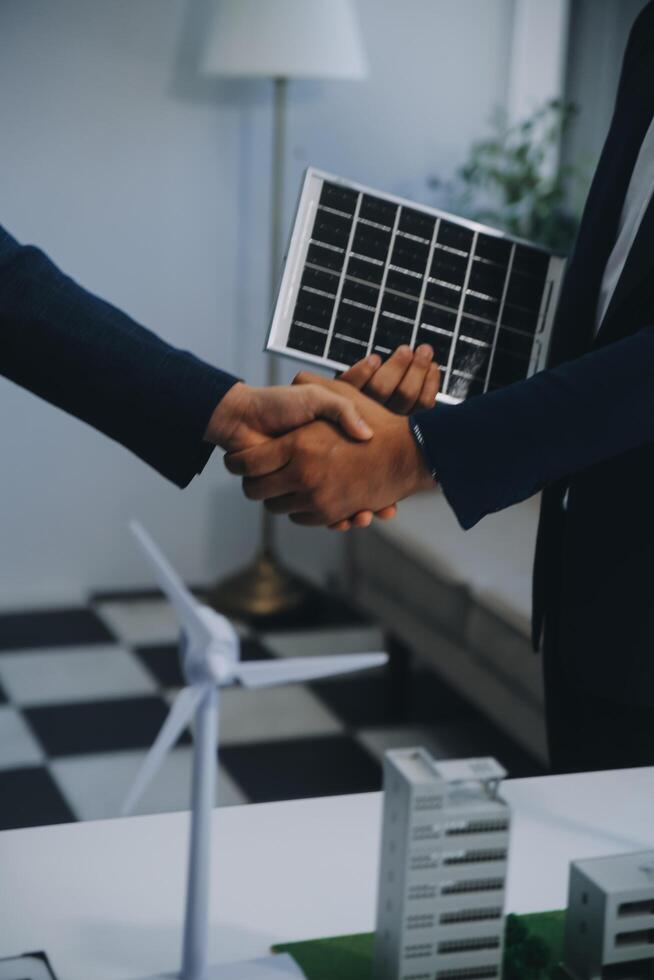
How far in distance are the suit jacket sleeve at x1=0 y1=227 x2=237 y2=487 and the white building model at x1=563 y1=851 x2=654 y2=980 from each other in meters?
0.67

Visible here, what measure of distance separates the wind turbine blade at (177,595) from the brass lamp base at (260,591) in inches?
112

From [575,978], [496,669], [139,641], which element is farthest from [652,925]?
[139,641]

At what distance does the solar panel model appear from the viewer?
1.44 m

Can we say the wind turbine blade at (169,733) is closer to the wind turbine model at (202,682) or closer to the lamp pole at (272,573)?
the wind turbine model at (202,682)

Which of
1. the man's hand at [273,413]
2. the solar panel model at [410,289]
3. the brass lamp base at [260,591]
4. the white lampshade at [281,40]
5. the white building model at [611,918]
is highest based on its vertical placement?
the white lampshade at [281,40]

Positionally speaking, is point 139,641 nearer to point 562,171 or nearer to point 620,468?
point 562,171

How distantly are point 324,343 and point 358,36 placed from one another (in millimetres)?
2420

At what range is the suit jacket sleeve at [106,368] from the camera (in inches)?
54.0

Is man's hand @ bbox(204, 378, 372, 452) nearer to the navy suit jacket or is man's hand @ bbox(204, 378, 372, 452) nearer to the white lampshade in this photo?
the navy suit jacket

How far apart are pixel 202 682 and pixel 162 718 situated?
2.28 meters

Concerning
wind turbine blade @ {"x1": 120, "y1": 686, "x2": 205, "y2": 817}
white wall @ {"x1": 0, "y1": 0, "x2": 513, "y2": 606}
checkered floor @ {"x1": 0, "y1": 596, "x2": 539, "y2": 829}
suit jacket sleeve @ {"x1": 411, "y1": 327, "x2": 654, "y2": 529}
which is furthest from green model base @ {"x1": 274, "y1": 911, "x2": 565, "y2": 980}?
white wall @ {"x1": 0, "y1": 0, "x2": 513, "y2": 606}

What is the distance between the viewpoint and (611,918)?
83 centimetres

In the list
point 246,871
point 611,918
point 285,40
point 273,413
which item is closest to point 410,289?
point 273,413

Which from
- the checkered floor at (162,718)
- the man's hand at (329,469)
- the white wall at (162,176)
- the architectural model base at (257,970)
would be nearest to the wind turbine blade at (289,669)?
the architectural model base at (257,970)
